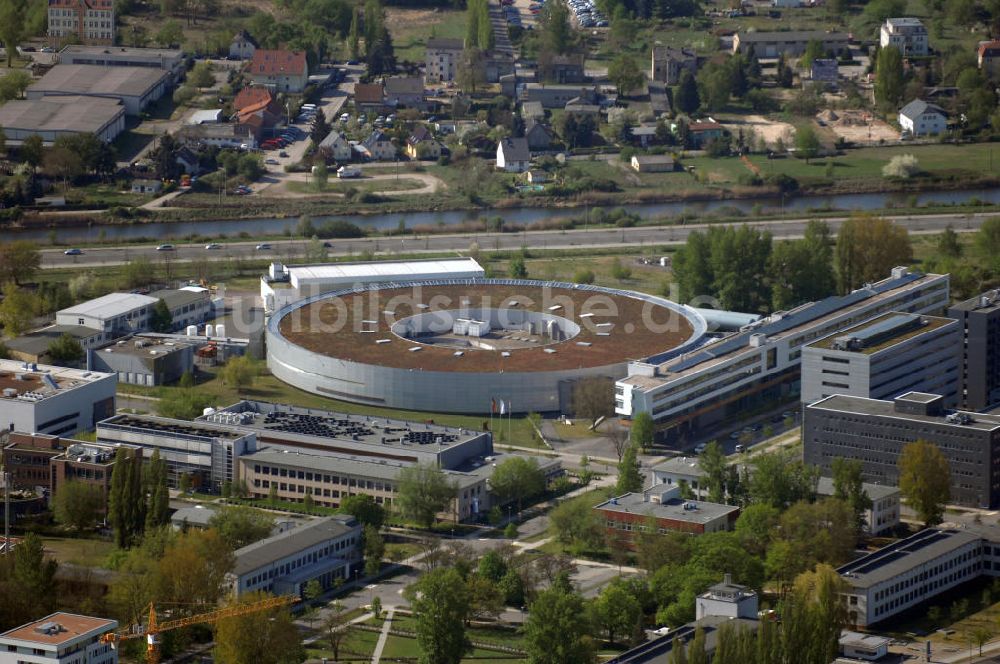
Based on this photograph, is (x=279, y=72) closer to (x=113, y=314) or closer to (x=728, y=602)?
(x=113, y=314)

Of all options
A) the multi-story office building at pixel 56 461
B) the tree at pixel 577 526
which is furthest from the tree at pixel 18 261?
the tree at pixel 577 526

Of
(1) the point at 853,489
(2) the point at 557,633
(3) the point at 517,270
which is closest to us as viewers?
(2) the point at 557,633

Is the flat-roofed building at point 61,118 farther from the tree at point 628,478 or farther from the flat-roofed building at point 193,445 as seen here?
the tree at point 628,478

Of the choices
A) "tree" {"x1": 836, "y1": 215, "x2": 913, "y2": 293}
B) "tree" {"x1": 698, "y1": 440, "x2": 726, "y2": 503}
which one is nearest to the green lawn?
"tree" {"x1": 698, "y1": 440, "x2": 726, "y2": 503}

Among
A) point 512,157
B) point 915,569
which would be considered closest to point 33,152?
point 512,157

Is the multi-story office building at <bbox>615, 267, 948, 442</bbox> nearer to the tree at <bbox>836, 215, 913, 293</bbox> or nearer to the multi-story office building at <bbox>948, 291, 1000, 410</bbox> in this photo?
the multi-story office building at <bbox>948, 291, 1000, 410</bbox>

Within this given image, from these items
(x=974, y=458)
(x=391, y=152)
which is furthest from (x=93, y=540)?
(x=391, y=152)

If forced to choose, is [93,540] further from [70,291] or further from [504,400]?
[70,291]
